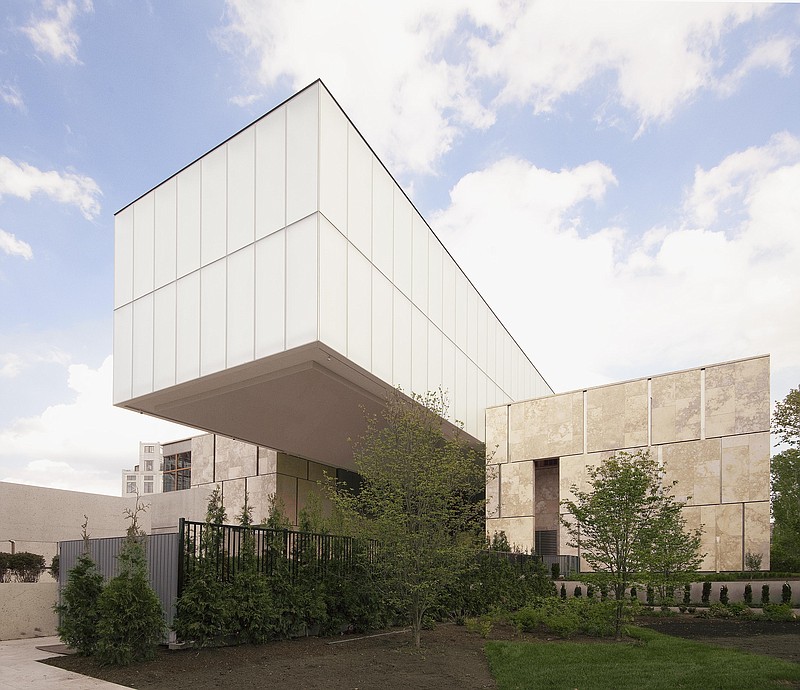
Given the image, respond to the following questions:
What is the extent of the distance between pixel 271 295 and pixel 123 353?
7.78m

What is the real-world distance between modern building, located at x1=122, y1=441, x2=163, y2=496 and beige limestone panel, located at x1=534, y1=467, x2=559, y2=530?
141 metres

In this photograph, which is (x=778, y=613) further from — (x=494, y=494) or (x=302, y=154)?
(x=302, y=154)

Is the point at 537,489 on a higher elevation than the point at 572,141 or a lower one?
lower

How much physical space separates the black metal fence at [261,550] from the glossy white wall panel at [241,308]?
6041mm

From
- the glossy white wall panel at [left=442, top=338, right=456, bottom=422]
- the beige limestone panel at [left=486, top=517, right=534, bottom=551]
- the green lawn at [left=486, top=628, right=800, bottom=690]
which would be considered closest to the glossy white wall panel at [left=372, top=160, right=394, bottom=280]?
the glossy white wall panel at [left=442, top=338, right=456, bottom=422]

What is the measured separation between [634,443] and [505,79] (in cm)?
1611

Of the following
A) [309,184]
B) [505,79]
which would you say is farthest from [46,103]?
[505,79]

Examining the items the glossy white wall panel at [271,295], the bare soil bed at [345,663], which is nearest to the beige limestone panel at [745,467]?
the bare soil bed at [345,663]

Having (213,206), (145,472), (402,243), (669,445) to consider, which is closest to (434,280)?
(402,243)

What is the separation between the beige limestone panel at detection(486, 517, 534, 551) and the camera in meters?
31.5

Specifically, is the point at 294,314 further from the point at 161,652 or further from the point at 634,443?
the point at 634,443

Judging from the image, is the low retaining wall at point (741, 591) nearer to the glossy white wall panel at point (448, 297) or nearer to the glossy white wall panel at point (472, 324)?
the glossy white wall panel at point (448, 297)

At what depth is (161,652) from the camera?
13.9 metres

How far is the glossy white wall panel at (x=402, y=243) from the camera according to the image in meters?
25.1
